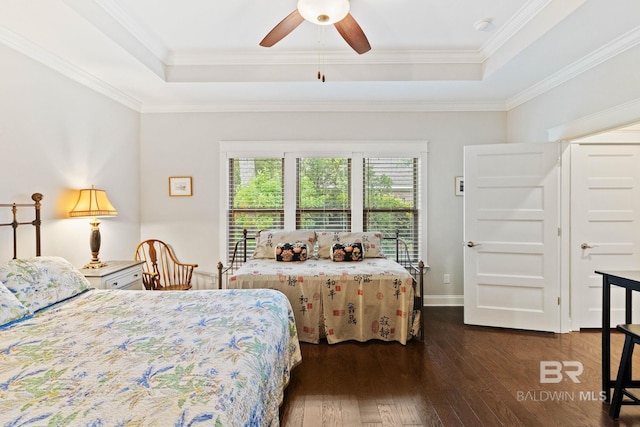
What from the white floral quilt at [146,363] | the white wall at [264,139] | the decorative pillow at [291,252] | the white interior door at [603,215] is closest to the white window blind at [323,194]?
the white wall at [264,139]

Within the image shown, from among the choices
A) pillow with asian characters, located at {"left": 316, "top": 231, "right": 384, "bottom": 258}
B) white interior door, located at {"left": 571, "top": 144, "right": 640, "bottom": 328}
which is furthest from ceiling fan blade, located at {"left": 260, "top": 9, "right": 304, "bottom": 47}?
white interior door, located at {"left": 571, "top": 144, "right": 640, "bottom": 328}

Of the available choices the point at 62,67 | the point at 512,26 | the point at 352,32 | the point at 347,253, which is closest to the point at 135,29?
the point at 62,67

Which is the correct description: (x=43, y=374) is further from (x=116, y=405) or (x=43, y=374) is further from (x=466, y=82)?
(x=466, y=82)

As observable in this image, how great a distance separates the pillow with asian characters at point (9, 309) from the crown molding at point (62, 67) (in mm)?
1977

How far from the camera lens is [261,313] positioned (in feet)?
6.63

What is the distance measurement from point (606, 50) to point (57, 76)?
4.88 metres

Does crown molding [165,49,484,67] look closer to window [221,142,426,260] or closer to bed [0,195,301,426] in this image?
window [221,142,426,260]

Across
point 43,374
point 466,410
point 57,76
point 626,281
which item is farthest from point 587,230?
point 57,76

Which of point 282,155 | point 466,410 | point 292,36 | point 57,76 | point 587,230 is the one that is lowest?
point 466,410

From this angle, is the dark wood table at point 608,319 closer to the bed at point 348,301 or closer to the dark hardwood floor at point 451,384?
the dark hardwood floor at point 451,384

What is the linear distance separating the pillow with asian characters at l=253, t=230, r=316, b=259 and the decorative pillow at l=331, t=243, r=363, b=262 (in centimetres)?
37

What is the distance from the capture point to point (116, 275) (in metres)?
3.16

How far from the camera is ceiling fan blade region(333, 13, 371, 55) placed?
2.41m

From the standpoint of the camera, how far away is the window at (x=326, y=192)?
447cm
